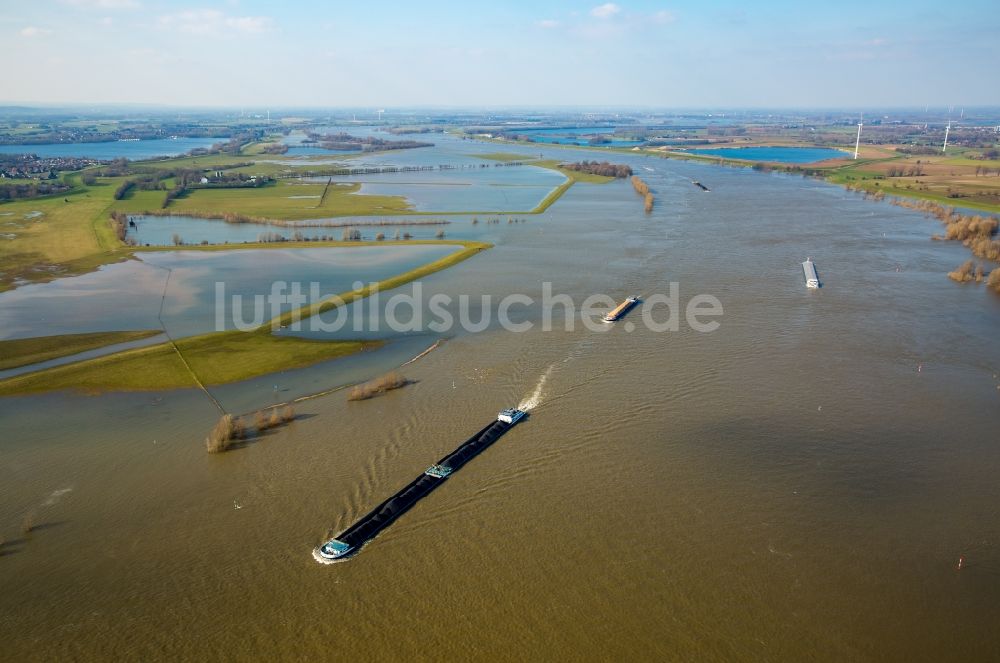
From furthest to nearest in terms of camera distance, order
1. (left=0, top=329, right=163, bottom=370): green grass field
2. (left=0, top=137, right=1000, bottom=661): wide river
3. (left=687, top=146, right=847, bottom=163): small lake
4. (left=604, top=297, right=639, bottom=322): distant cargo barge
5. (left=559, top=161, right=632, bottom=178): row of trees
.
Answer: (left=687, top=146, right=847, bottom=163): small lake
(left=559, top=161, right=632, bottom=178): row of trees
(left=604, top=297, right=639, bottom=322): distant cargo barge
(left=0, top=329, right=163, bottom=370): green grass field
(left=0, top=137, right=1000, bottom=661): wide river

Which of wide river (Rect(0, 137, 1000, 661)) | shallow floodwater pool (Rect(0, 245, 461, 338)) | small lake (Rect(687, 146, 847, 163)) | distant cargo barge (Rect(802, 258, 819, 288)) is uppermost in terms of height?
small lake (Rect(687, 146, 847, 163))

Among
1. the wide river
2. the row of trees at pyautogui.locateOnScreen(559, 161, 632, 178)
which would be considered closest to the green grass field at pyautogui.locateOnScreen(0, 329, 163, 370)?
the wide river

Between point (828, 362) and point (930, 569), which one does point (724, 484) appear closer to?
point (930, 569)

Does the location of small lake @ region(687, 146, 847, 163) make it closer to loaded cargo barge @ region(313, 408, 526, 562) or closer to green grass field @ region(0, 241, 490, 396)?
green grass field @ region(0, 241, 490, 396)

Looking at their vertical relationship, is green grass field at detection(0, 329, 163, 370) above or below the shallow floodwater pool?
below

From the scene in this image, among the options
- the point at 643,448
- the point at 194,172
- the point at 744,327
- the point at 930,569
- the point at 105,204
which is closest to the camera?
the point at 930,569

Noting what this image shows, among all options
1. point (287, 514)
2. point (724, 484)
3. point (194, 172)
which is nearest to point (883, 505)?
point (724, 484)

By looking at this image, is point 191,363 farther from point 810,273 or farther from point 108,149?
point 108,149
